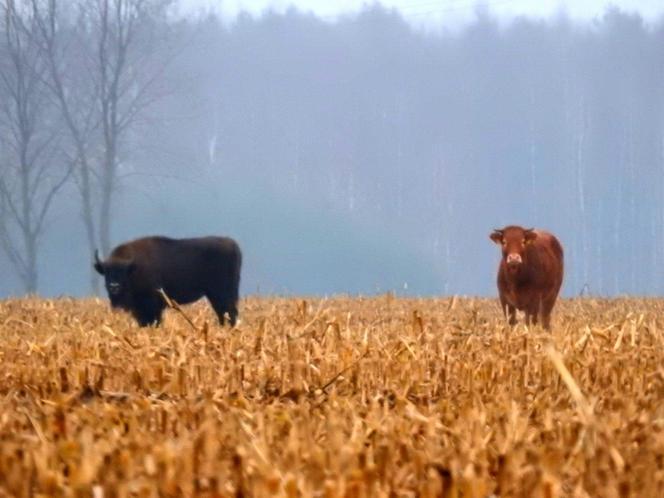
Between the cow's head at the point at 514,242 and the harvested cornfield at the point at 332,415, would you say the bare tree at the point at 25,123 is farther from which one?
the harvested cornfield at the point at 332,415

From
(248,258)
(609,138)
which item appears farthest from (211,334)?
(609,138)

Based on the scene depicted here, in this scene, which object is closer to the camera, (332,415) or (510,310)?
(332,415)

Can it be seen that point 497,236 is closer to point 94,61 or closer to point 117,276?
point 117,276

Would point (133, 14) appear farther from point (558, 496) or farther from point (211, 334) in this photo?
point (558, 496)

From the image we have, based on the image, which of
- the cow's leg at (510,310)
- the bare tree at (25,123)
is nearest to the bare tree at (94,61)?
the bare tree at (25,123)

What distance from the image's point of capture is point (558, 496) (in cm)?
259

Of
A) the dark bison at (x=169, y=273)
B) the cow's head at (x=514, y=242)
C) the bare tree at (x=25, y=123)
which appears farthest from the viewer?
the bare tree at (x=25, y=123)

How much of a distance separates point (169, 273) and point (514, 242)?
402cm

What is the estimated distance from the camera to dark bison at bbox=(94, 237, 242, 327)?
13.1 m

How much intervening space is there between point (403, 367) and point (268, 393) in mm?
648

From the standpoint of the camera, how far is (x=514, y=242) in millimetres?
12602

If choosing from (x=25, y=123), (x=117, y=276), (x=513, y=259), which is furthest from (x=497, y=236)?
(x=25, y=123)

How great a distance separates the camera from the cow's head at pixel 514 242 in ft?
40.8

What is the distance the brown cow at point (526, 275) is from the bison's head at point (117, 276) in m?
4.03
